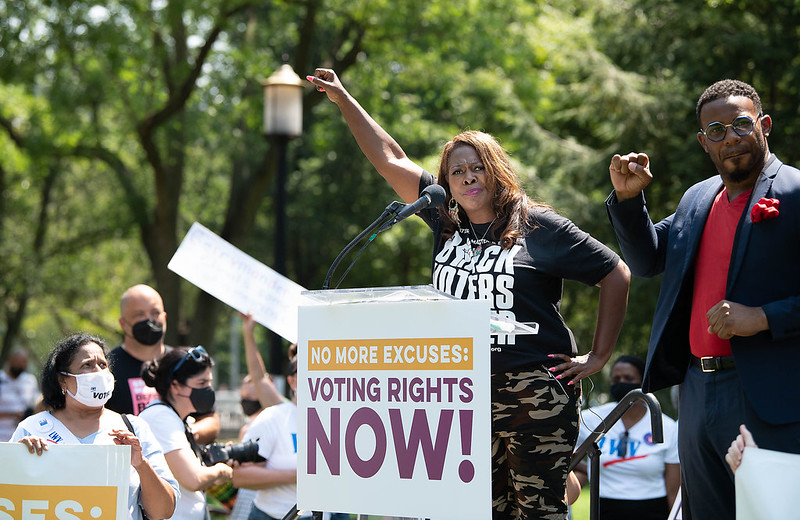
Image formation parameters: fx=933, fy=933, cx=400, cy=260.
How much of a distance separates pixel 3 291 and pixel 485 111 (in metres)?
12.9

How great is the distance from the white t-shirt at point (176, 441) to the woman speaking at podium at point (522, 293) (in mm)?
1812

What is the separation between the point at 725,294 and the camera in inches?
133

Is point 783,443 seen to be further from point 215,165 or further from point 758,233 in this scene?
point 215,165

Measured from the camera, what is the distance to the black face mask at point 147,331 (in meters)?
6.04

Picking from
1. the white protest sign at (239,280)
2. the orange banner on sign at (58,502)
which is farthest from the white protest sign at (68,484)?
the white protest sign at (239,280)

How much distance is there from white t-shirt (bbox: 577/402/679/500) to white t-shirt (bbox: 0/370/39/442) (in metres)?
9.34

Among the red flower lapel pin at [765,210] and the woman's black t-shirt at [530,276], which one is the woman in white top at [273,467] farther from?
the red flower lapel pin at [765,210]

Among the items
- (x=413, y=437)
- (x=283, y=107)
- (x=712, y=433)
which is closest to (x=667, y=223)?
(x=712, y=433)

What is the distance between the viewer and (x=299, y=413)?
3385 millimetres

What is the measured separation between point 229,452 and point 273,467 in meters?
0.61

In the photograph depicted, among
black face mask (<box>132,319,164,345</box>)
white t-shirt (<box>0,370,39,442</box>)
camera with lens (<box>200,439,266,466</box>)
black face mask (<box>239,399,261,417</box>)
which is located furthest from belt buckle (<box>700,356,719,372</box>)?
white t-shirt (<box>0,370,39,442</box>)

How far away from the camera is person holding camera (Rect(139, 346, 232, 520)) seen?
192 inches

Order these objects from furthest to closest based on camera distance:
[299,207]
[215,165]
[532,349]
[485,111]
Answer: [215,165] < [299,207] < [485,111] < [532,349]

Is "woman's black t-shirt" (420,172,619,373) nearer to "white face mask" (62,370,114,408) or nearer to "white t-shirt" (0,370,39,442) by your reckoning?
"white face mask" (62,370,114,408)
